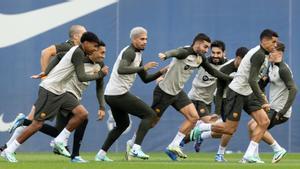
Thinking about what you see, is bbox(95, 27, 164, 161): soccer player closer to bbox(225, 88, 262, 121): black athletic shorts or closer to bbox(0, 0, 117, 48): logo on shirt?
bbox(225, 88, 262, 121): black athletic shorts

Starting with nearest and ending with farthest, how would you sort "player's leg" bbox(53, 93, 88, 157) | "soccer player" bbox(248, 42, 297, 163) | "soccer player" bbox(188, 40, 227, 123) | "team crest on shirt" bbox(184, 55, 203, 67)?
1. "player's leg" bbox(53, 93, 88, 157)
2. "team crest on shirt" bbox(184, 55, 203, 67)
3. "soccer player" bbox(248, 42, 297, 163)
4. "soccer player" bbox(188, 40, 227, 123)

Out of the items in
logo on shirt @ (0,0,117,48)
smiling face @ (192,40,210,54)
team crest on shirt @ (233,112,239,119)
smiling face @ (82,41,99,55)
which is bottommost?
team crest on shirt @ (233,112,239,119)

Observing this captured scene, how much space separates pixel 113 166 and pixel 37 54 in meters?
7.96

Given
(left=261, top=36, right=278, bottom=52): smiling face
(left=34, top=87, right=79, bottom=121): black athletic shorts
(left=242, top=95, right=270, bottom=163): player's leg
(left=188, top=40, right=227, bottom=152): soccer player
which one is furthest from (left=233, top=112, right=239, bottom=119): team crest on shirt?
(left=188, top=40, right=227, bottom=152): soccer player

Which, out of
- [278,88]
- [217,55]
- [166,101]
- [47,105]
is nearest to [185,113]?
[166,101]

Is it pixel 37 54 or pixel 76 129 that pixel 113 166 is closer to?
pixel 76 129

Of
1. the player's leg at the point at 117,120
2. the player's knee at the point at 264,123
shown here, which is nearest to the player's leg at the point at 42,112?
the player's leg at the point at 117,120

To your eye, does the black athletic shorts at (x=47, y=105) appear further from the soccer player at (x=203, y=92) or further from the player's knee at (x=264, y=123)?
the soccer player at (x=203, y=92)

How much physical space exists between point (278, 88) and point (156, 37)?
14.8 ft

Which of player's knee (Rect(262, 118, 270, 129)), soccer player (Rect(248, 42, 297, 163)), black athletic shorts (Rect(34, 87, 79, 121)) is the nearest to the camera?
black athletic shorts (Rect(34, 87, 79, 121))

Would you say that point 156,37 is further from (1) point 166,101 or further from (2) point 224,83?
(1) point 166,101

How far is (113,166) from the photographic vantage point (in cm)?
1609

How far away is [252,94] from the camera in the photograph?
18.3 meters

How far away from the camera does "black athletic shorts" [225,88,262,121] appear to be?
1822 centimetres
